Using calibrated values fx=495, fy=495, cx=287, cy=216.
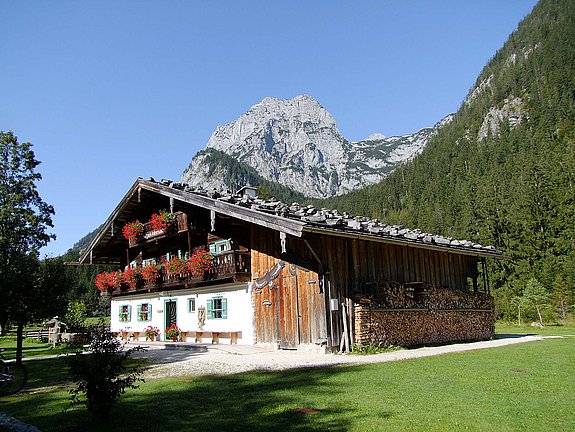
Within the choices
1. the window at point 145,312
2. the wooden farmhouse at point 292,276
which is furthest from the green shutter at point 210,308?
the window at point 145,312

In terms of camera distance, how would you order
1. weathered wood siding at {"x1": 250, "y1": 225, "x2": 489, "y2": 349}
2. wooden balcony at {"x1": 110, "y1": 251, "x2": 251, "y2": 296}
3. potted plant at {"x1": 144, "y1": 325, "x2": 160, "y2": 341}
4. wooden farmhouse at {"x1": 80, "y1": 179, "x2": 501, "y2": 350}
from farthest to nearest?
potted plant at {"x1": 144, "y1": 325, "x2": 160, "y2": 341}, wooden balcony at {"x1": 110, "y1": 251, "x2": 251, "y2": 296}, wooden farmhouse at {"x1": 80, "y1": 179, "x2": 501, "y2": 350}, weathered wood siding at {"x1": 250, "y1": 225, "x2": 489, "y2": 349}

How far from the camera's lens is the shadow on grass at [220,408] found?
250 inches

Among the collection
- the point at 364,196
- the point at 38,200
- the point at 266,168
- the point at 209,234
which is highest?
the point at 266,168

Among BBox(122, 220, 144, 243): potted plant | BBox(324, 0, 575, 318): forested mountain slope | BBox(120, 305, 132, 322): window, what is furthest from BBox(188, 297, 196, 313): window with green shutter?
BBox(324, 0, 575, 318): forested mountain slope

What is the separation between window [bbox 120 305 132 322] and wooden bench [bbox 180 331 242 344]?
6195 mm

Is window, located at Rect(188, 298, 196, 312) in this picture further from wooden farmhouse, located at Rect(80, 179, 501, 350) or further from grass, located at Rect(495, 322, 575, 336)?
grass, located at Rect(495, 322, 575, 336)

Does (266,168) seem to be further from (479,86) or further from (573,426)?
(573,426)

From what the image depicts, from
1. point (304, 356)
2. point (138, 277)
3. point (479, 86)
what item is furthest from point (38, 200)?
point (479, 86)

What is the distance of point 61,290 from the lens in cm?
1443

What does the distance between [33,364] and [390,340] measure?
11.3 meters

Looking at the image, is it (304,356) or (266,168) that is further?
(266,168)

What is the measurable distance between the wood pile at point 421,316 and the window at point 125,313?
15.5 metres

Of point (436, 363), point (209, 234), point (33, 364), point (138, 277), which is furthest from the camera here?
point (138, 277)

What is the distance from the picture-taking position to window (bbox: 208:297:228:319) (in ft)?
63.3
